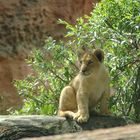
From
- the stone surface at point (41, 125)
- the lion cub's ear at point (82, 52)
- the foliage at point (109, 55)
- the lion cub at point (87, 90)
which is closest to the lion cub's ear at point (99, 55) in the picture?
→ the lion cub at point (87, 90)

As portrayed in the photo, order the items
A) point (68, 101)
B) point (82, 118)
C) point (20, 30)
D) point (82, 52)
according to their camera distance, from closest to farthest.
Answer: point (82, 118)
point (68, 101)
point (82, 52)
point (20, 30)

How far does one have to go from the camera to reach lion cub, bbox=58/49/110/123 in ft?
20.6

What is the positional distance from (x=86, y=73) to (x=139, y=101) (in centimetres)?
159

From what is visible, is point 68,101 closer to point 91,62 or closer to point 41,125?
point 91,62

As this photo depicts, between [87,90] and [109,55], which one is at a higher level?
[109,55]

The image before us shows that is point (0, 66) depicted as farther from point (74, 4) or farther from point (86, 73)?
point (86, 73)

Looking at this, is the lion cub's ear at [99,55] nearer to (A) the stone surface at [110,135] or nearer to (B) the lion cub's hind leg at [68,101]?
(B) the lion cub's hind leg at [68,101]

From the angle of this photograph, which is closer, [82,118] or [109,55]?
[82,118]

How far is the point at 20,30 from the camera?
51.6ft

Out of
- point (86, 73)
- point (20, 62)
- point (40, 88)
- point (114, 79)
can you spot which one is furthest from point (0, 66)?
point (86, 73)

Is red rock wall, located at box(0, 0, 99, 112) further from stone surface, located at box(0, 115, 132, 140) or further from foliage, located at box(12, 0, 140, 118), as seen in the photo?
stone surface, located at box(0, 115, 132, 140)

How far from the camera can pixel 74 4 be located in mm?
16938

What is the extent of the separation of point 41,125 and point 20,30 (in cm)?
1016

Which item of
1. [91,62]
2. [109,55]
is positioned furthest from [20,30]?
[91,62]
